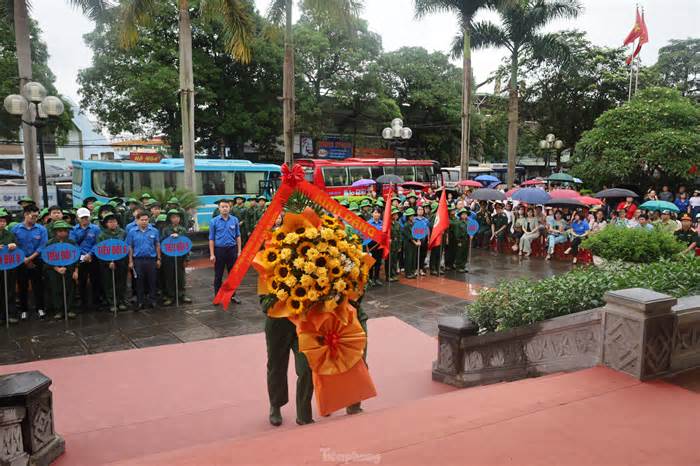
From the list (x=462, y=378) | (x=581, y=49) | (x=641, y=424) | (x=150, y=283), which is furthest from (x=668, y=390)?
(x=581, y=49)

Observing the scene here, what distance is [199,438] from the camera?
429 centimetres

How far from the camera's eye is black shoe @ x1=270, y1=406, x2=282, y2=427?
4551 millimetres

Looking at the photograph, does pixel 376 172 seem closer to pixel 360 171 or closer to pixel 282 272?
pixel 360 171

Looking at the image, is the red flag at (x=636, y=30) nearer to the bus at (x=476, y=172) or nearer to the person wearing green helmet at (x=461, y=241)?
the bus at (x=476, y=172)

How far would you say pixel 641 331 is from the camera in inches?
162

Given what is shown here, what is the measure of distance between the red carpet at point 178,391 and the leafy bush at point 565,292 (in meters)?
0.96

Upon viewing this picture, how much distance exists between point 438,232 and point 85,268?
6698 millimetres

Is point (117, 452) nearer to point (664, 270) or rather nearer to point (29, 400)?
point (29, 400)

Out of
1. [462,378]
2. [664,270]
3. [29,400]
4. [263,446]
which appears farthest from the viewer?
[664,270]

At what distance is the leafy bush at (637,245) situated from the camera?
8094mm

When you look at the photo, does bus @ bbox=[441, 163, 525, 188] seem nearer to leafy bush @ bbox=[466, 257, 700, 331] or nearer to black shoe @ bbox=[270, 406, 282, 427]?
leafy bush @ bbox=[466, 257, 700, 331]

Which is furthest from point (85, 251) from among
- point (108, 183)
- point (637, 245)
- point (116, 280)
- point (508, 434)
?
point (108, 183)

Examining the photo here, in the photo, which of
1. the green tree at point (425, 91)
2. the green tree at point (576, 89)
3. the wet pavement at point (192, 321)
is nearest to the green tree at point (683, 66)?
the green tree at point (576, 89)

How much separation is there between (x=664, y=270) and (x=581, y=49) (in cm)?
2785
